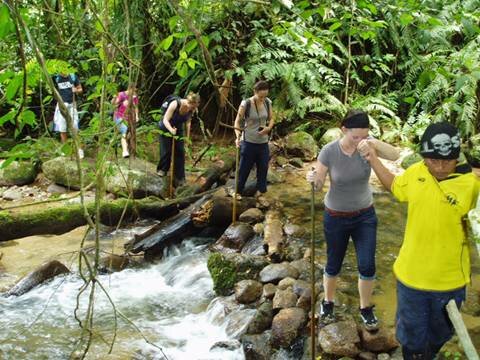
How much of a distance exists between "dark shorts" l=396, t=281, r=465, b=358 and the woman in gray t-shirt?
90 cm

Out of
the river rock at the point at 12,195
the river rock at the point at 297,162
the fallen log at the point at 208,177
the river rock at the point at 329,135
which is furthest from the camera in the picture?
the river rock at the point at 329,135

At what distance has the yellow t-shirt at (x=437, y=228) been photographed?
2869mm

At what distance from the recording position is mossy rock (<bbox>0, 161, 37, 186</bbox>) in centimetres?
993

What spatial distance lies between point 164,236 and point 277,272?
2187mm

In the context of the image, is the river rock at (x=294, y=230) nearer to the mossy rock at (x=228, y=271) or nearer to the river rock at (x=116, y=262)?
the mossy rock at (x=228, y=271)

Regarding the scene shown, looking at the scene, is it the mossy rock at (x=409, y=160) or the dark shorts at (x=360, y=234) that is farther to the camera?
the mossy rock at (x=409, y=160)

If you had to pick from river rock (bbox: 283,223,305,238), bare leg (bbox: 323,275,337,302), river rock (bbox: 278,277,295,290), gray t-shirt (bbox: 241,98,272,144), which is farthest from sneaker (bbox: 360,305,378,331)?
gray t-shirt (bbox: 241,98,272,144)

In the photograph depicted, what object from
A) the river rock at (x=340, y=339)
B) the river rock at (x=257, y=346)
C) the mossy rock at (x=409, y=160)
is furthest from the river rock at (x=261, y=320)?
the mossy rock at (x=409, y=160)

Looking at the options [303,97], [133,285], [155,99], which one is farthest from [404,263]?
[155,99]

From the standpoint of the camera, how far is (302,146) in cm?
1150

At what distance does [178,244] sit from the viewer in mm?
7406

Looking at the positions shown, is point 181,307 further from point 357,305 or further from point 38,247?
point 38,247

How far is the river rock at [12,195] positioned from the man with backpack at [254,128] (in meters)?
4.66

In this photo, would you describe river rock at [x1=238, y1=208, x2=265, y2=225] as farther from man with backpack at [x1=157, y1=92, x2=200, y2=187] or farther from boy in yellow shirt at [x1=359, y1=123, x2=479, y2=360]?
boy in yellow shirt at [x1=359, y1=123, x2=479, y2=360]
